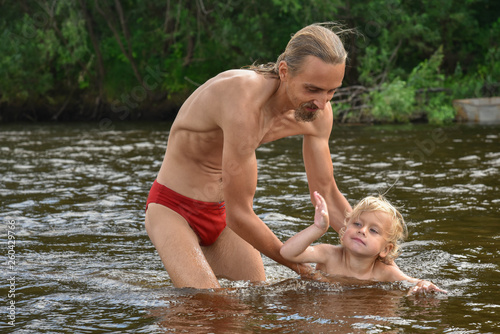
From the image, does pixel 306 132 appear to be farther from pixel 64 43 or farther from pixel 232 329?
pixel 64 43

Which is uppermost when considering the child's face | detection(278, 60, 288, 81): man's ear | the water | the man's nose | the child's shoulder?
detection(278, 60, 288, 81): man's ear

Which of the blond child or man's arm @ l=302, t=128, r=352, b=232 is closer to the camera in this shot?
the blond child

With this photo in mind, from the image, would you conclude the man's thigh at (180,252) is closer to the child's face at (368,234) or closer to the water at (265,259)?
the water at (265,259)

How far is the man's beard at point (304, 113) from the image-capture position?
14.5 feet

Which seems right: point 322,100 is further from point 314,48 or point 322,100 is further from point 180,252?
point 180,252

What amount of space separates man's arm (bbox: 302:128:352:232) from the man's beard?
646mm

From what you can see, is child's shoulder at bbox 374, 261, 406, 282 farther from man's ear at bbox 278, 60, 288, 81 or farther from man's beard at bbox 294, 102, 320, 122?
man's ear at bbox 278, 60, 288, 81

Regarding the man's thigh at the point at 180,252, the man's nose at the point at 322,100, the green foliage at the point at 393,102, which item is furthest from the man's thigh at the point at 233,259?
the green foliage at the point at 393,102

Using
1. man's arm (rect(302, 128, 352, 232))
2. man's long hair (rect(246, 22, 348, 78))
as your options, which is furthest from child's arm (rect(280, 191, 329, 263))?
man's long hair (rect(246, 22, 348, 78))

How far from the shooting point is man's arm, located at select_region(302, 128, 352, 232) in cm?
525

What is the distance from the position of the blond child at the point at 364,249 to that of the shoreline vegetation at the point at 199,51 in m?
15.2

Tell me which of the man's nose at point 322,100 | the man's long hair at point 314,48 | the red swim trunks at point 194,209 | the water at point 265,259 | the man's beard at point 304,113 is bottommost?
the water at point 265,259

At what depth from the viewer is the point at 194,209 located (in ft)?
16.4

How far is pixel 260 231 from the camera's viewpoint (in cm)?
469
